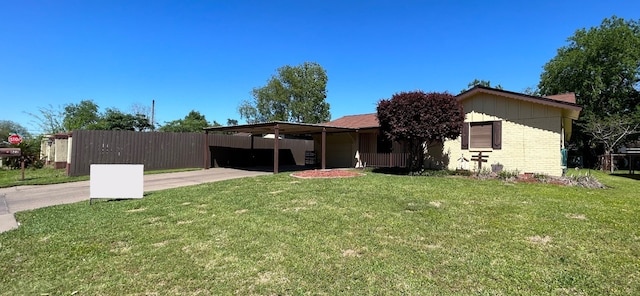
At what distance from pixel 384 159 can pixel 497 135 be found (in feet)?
18.2

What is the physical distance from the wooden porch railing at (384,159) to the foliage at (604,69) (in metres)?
18.8

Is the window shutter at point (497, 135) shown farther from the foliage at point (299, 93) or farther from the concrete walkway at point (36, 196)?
the foliage at point (299, 93)

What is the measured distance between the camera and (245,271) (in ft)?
11.8

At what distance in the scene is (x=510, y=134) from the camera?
12.2 metres

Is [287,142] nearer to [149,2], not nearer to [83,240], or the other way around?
[149,2]

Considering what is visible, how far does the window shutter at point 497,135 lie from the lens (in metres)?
12.4

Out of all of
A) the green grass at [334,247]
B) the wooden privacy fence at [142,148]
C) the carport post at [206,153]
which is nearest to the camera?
the green grass at [334,247]

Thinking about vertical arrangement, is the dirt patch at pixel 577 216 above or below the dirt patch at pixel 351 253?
above

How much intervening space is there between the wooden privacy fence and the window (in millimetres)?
13625

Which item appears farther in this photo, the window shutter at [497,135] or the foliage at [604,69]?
the foliage at [604,69]

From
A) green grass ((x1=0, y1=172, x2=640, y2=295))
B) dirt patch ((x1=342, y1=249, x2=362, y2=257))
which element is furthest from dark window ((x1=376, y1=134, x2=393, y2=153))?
dirt patch ((x1=342, y1=249, x2=362, y2=257))

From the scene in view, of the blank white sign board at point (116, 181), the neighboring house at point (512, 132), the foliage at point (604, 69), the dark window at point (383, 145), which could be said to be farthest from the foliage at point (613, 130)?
the blank white sign board at point (116, 181)

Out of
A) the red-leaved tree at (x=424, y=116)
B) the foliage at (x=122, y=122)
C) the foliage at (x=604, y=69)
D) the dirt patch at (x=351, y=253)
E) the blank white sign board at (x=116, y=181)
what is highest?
the foliage at (x=604, y=69)

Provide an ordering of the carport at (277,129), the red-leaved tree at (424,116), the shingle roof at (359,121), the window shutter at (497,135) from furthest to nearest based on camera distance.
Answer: the shingle roof at (359,121) → the carport at (277,129) → the window shutter at (497,135) → the red-leaved tree at (424,116)
